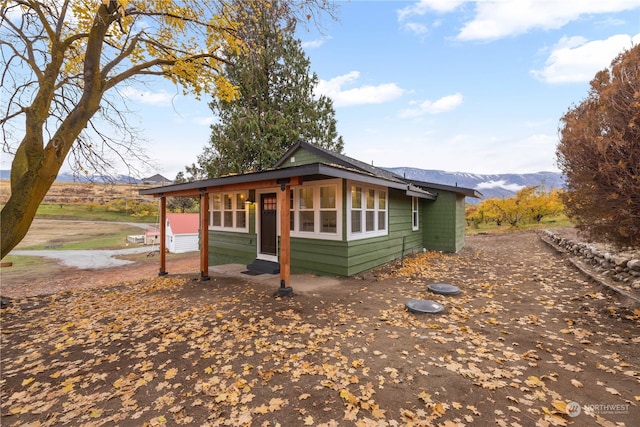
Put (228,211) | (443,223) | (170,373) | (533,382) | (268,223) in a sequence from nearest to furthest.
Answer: (533,382) < (170,373) < (268,223) < (228,211) < (443,223)

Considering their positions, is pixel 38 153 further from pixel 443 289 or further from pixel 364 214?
pixel 443 289

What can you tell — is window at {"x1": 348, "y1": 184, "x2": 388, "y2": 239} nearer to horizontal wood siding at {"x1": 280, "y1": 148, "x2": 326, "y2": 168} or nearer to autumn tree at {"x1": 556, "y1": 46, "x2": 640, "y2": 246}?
horizontal wood siding at {"x1": 280, "y1": 148, "x2": 326, "y2": 168}

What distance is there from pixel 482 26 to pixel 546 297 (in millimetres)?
9913

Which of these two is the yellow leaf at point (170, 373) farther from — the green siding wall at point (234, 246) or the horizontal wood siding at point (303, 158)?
the horizontal wood siding at point (303, 158)

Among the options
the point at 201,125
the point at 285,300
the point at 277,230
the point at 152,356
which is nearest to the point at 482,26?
the point at 277,230

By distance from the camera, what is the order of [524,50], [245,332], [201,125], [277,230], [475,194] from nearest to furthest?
[245,332] < [277,230] < [524,50] < [475,194] < [201,125]

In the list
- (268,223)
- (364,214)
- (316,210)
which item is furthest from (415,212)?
(268,223)

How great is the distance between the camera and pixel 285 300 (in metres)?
5.68

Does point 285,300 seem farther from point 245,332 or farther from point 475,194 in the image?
point 475,194

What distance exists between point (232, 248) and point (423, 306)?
7.63 metres

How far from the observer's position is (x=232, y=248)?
34.0ft

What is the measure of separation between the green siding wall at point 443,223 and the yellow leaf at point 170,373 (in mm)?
11684

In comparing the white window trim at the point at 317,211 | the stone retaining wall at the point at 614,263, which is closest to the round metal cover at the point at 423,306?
the white window trim at the point at 317,211

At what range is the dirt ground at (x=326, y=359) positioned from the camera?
2.43 m
